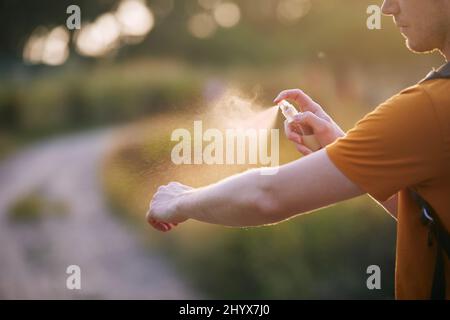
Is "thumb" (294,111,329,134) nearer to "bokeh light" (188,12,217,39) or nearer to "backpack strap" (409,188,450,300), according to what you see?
"backpack strap" (409,188,450,300)

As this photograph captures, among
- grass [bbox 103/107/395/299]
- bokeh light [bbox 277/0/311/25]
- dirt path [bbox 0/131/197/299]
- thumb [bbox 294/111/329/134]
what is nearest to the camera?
thumb [bbox 294/111/329/134]

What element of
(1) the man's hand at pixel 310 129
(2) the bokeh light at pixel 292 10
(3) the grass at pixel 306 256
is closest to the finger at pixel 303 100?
(1) the man's hand at pixel 310 129

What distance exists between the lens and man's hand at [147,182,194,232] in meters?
1.58

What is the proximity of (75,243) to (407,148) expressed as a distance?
14.3 feet

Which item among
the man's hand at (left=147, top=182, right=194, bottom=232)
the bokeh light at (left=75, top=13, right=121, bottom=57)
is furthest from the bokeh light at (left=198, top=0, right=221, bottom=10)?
the man's hand at (left=147, top=182, right=194, bottom=232)

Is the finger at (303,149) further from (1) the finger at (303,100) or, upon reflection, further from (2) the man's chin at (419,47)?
(2) the man's chin at (419,47)

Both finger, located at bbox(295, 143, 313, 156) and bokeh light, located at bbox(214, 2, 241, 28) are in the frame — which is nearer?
finger, located at bbox(295, 143, 313, 156)

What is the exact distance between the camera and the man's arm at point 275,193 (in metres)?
1.38

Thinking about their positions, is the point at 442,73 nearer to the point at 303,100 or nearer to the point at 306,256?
the point at 303,100

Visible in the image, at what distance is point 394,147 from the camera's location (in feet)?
4.42

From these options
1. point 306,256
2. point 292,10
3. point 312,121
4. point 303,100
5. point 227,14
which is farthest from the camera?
point 227,14

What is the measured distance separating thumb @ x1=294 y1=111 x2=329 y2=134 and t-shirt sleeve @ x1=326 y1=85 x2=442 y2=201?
1.02 feet

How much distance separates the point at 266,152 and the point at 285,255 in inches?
68.2

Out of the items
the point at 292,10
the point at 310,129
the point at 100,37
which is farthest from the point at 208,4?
the point at 310,129
